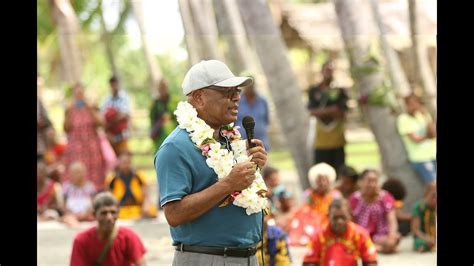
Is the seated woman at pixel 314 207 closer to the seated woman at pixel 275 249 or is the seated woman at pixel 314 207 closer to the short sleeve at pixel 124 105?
the seated woman at pixel 275 249

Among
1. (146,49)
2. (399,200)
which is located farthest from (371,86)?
(146,49)

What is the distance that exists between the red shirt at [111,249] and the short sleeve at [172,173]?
281cm

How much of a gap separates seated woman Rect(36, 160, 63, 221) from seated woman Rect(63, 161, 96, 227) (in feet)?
0.50

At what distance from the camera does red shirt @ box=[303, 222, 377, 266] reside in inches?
361

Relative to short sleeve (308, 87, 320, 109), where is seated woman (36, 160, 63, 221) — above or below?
below

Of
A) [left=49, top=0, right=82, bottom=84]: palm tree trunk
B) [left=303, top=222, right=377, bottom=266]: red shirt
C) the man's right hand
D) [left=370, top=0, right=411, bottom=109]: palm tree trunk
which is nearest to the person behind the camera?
the man's right hand

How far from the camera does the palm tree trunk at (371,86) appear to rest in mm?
14336

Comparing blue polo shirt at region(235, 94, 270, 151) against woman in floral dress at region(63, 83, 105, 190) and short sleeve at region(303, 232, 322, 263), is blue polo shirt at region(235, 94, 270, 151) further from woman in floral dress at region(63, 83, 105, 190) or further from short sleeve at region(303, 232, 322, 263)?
short sleeve at region(303, 232, 322, 263)

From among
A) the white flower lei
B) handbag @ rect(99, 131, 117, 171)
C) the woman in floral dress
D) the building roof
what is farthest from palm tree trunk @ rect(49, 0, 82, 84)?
the white flower lei

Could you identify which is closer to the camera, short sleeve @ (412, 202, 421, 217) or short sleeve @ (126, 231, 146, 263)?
short sleeve @ (126, 231, 146, 263)

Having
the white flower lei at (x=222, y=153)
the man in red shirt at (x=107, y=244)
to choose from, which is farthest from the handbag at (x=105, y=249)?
the white flower lei at (x=222, y=153)

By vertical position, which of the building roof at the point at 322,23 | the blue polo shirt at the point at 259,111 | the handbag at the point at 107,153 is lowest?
the handbag at the point at 107,153
